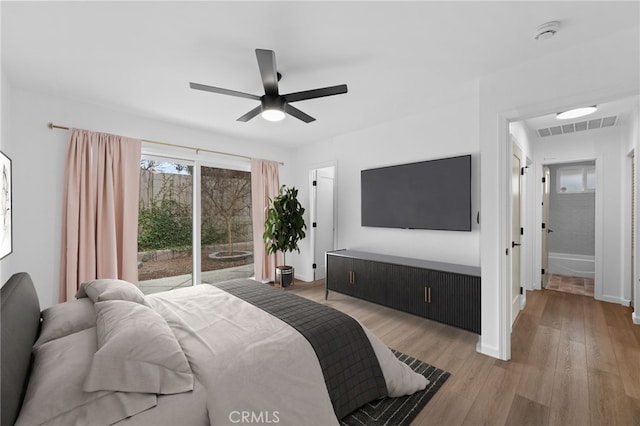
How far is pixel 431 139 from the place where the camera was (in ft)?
10.6

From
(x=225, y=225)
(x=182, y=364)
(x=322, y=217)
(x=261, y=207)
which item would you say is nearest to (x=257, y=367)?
(x=182, y=364)

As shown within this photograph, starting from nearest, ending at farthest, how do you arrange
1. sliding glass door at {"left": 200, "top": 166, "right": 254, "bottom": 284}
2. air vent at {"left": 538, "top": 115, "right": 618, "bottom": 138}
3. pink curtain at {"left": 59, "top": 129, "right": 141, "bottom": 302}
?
pink curtain at {"left": 59, "top": 129, "right": 141, "bottom": 302}
air vent at {"left": 538, "top": 115, "right": 618, "bottom": 138}
sliding glass door at {"left": 200, "top": 166, "right": 254, "bottom": 284}

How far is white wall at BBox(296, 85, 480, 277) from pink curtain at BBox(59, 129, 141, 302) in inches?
106

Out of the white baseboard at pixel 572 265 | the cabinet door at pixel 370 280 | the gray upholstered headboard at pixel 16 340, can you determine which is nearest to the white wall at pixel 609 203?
the white baseboard at pixel 572 265

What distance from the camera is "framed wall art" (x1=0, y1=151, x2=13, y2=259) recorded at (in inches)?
69.9

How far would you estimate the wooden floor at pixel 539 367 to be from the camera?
1.67m

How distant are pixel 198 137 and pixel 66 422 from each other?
3584 mm

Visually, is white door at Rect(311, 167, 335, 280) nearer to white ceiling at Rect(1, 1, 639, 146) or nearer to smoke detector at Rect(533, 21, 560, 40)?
white ceiling at Rect(1, 1, 639, 146)

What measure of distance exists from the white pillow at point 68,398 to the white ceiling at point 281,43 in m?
1.89

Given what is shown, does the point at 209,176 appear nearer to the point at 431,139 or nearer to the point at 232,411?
the point at 431,139

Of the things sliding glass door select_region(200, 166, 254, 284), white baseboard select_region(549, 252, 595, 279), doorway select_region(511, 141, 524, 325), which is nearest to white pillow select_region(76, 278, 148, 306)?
sliding glass door select_region(200, 166, 254, 284)

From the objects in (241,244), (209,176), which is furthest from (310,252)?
(209,176)

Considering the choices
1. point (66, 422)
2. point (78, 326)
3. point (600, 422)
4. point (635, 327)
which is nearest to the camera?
point (66, 422)

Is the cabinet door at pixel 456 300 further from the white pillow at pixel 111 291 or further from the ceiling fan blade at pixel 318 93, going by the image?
the white pillow at pixel 111 291
